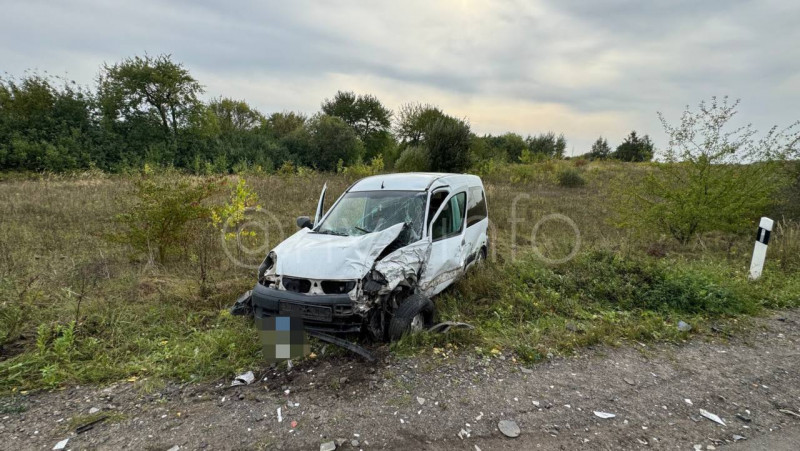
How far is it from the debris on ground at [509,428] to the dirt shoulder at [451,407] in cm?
5

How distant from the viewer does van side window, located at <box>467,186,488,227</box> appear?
5.96m

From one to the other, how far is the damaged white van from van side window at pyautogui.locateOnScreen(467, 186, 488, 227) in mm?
241

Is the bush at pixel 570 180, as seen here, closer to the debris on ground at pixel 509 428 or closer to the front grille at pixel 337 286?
the front grille at pixel 337 286

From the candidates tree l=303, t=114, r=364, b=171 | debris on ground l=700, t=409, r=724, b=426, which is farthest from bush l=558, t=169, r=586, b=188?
debris on ground l=700, t=409, r=724, b=426

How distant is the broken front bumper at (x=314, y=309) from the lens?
11.2ft

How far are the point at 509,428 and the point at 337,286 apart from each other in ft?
6.46

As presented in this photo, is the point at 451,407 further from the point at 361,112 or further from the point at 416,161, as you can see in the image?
the point at 361,112

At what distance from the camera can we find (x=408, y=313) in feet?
12.4

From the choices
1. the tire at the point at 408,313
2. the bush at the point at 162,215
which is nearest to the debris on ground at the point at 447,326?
the tire at the point at 408,313

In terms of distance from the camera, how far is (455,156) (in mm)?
22281

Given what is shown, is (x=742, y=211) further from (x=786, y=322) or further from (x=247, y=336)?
(x=247, y=336)

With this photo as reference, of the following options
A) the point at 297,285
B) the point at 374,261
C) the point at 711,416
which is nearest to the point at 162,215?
the point at 297,285

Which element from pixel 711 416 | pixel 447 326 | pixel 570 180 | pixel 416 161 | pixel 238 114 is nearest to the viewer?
pixel 711 416

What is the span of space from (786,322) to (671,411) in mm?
3311
